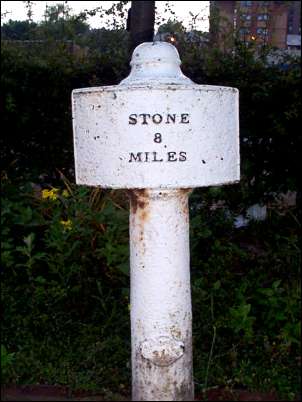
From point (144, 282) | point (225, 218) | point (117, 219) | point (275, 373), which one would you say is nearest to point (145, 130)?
point (144, 282)

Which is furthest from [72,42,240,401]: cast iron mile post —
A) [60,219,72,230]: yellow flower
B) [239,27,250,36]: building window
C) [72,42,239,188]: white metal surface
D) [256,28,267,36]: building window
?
[256,28,267,36]: building window

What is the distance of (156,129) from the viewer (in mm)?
2281

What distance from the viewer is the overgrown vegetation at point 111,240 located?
312cm

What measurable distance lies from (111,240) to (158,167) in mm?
1443

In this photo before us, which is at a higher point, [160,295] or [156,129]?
[156,129]

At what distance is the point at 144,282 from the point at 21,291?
4.76 ft

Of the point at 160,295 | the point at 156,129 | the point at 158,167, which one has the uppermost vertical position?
the point at 156,129

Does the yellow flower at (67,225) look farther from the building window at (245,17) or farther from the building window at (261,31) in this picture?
the building window at (245,17)

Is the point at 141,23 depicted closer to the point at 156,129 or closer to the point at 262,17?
the point at 262,17

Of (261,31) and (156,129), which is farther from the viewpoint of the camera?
(261,31)

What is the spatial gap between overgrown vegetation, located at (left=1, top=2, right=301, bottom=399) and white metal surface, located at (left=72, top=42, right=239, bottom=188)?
1.02 m

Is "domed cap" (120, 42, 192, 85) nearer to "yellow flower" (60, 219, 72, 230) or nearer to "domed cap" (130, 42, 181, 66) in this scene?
"domed cap" (130, 42, 181, 66)

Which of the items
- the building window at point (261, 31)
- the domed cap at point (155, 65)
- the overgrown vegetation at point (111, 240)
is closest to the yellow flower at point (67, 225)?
the overgrown vegetation at point (111, 240)

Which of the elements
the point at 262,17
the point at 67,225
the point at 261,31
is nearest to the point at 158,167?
the point at 67,225
